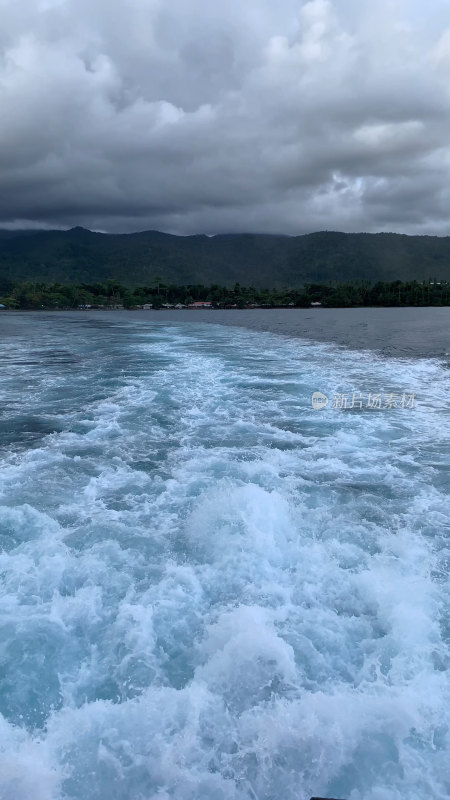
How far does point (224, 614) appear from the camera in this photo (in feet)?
15.4

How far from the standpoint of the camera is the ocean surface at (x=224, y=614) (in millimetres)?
3326

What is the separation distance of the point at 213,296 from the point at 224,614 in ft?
480

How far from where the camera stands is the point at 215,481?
7984 millimetres

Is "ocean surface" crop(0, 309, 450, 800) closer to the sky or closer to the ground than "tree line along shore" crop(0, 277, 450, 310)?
closer to the ground

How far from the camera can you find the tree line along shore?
129875 millimetres

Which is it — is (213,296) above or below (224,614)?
above

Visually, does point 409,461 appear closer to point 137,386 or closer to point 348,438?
point 348,438

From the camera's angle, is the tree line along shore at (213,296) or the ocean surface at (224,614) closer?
the ocean surface at (224,614)

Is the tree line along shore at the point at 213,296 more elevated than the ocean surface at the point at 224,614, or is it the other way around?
the tree line along shore at the point at 213,296

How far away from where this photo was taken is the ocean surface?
3.33 metres

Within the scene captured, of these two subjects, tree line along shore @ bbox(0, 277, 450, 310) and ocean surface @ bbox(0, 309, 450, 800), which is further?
tree line along shore @ bbox(0, 277, 450, 310)

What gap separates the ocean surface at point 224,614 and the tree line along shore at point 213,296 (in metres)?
127

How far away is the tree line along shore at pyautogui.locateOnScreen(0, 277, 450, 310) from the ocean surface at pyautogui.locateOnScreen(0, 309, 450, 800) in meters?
127

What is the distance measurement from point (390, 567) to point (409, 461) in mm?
3952
